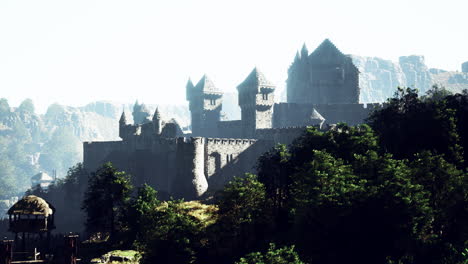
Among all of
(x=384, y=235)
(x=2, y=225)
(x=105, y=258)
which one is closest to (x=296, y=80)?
(x=2, y=225)

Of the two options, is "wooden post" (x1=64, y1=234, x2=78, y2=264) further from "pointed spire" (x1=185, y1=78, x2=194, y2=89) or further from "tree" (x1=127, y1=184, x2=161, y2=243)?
"pointed spire" (x1=185, y1=78, x2=194, y2=89)

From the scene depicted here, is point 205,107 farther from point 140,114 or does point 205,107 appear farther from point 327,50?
point 327,50

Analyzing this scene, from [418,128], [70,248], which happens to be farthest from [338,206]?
[70,248]

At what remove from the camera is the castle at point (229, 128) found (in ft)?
267

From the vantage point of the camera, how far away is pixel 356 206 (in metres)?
42.8

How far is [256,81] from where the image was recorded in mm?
104312

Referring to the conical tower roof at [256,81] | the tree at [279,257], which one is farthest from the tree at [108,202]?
the conical tower roof at [256,81]

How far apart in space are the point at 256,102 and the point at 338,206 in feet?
199

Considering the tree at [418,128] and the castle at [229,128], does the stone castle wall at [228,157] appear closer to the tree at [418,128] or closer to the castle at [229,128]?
the castle at [229,128]

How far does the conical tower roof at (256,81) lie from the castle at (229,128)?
178mm

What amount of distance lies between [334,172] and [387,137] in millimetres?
12835

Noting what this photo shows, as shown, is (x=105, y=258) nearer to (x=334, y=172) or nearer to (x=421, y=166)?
(x=334, y=172)

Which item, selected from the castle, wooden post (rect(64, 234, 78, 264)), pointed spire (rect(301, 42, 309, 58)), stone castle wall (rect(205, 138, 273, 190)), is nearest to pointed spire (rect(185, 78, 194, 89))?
the castle

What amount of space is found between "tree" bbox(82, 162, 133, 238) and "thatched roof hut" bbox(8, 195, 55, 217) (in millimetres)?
6192
